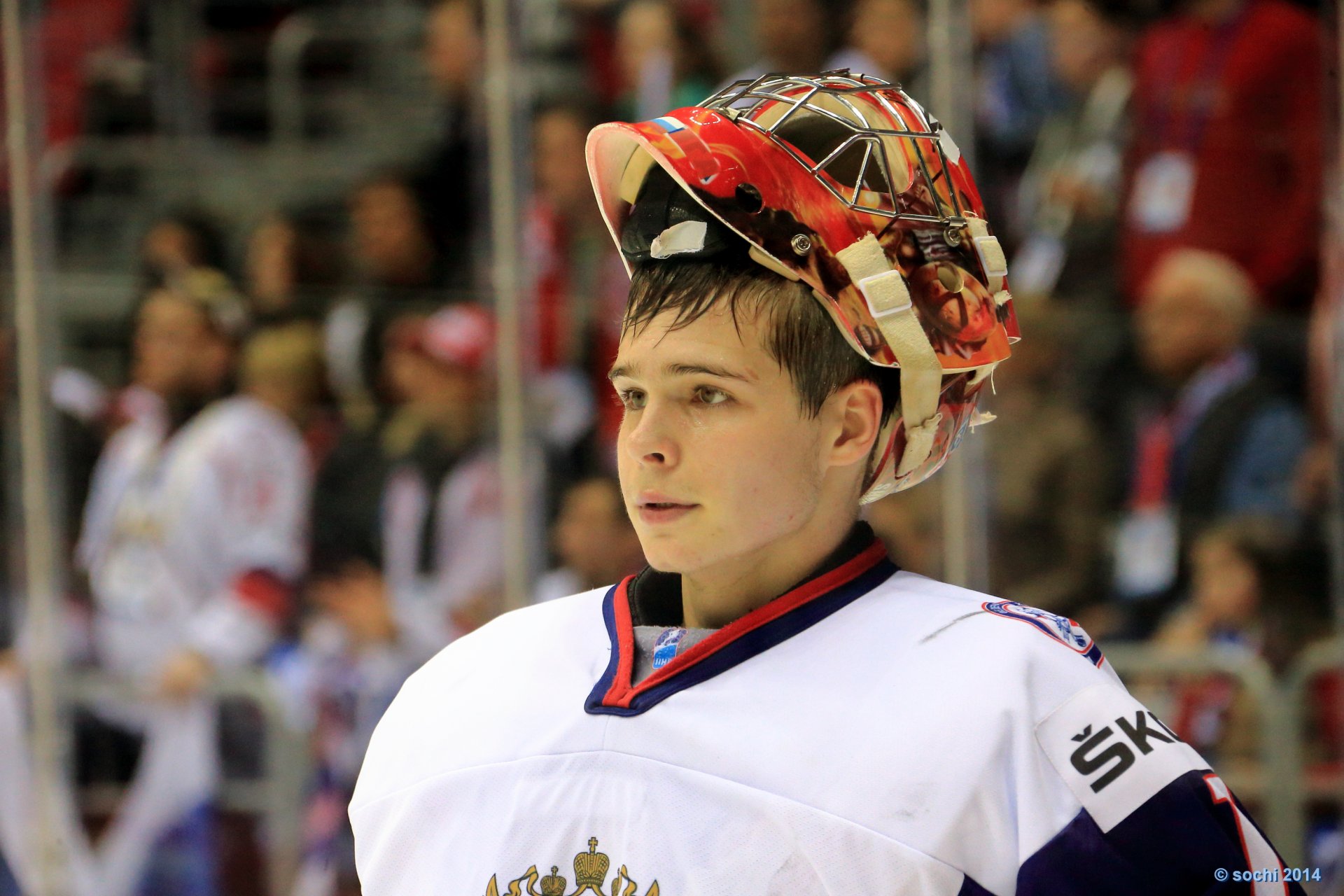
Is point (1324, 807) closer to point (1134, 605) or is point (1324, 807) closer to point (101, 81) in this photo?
point (1134, 605)

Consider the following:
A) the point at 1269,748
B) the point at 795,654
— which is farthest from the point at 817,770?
the point at 1269,748

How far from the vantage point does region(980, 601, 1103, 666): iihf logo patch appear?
4.09ft

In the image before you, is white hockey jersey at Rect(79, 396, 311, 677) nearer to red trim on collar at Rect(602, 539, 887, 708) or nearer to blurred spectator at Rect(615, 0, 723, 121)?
blurred spectator at Rect(615, 0, 723, 121)

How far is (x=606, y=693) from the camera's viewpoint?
4.27 ft

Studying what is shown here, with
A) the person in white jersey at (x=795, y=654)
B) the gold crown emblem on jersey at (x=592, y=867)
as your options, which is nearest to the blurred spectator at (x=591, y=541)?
the person in white jersey at (x=795, y=654)

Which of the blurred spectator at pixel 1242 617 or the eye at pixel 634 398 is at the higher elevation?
the eye at pixel 634 398

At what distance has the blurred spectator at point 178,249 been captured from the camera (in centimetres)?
375

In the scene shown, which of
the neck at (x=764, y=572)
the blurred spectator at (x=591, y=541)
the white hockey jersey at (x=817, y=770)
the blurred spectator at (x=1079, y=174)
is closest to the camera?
the white hockey jersey at (x=817, y=770)

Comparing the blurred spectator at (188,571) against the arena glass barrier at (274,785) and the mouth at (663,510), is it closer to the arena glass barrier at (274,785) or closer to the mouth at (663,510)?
the arena glass barrier at (274,785)

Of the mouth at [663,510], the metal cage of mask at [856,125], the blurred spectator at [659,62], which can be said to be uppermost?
the blurred spectator at [659,62]

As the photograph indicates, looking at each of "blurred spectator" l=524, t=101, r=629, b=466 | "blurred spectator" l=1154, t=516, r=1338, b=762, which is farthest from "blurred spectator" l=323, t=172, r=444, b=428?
"blurred spectator" l=1154, t=516, r=1338, b=762

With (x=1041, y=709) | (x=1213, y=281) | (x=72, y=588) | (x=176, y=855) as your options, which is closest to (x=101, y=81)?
(x=72, y=588)

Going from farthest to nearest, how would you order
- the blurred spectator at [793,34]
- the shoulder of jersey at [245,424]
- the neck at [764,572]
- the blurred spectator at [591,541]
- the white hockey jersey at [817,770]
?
the shoulder of jersey at [245,424]
the blurred spectator at [591,541]
the blurred spectator at [793,34]
the neck at [764,572]
the white hockey jersey at [817,770]

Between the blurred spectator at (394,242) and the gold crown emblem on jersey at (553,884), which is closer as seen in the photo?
the gold crown emblem on jersey at (553,884)
